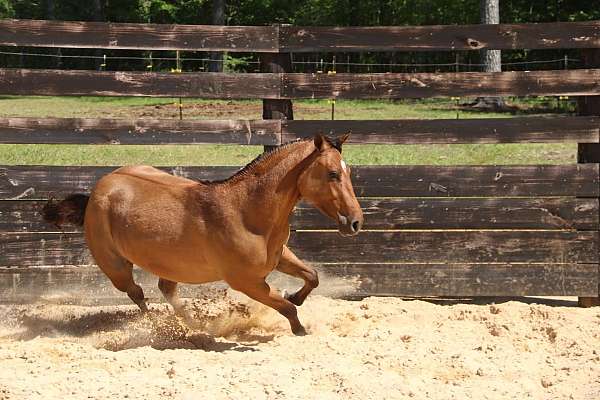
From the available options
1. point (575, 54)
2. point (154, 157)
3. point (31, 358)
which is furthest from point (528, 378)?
point (575, 54)

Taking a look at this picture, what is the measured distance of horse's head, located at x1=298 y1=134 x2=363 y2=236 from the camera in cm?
580

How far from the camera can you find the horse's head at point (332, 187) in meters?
5.80

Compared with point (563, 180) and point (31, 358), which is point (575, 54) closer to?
point (563, 180)

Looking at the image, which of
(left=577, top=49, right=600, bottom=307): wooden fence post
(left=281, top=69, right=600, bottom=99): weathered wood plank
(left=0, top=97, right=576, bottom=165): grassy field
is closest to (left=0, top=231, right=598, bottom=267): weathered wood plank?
(left=577, top=49, right=600, bottom=307): wooden fence post

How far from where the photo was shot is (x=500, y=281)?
7598 mm

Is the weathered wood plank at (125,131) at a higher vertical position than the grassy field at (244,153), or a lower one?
higher

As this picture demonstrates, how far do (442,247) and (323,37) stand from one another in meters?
2.14

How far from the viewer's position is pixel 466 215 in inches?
295

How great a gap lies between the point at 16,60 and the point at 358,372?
114ft

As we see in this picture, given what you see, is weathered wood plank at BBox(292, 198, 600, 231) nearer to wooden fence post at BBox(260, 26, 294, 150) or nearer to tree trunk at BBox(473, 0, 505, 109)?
wooden fence post at BBox(260, 26, 294, 150)

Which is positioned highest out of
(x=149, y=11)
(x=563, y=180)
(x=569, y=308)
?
(x=149, y=11)

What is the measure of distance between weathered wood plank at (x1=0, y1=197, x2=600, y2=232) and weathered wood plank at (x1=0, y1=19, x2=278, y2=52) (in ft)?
5.00

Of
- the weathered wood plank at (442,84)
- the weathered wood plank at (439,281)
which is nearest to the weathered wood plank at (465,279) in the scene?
the weathered wood plank at (439,281)

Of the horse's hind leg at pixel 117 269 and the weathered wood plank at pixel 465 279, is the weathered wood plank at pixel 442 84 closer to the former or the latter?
the weathered wood plank at pixel 465 279
